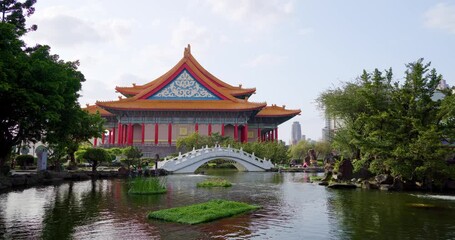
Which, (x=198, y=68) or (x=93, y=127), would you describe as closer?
(x=93, y=127)

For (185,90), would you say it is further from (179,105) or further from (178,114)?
(178,114)

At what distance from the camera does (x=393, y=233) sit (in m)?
9.63

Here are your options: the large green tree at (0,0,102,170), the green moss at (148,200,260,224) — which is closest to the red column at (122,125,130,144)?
the large green tree at (0,0,102,170)

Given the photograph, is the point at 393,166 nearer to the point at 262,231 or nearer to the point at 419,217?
the point at 419,217

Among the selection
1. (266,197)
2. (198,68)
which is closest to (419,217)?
(266,197)

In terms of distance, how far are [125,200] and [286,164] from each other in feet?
113

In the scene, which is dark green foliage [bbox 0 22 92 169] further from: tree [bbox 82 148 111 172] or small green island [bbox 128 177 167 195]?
tree [bbox 82 148 111 172]

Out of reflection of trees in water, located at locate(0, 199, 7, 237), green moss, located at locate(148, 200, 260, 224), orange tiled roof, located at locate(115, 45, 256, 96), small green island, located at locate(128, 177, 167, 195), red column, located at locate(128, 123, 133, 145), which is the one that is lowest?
reflection of trees in water, located at locate(0, 199, 7, 237)

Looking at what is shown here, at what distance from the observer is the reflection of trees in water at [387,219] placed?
9.60m

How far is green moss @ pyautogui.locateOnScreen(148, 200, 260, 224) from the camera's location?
35.4 feet

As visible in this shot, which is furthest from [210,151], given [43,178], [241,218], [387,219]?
[387,219]

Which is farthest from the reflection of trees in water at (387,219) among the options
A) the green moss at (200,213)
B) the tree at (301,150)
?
the tree at (301,150)

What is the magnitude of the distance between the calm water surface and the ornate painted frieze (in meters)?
38.8

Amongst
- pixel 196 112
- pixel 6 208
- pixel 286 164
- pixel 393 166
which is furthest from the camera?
pixel 196 112
